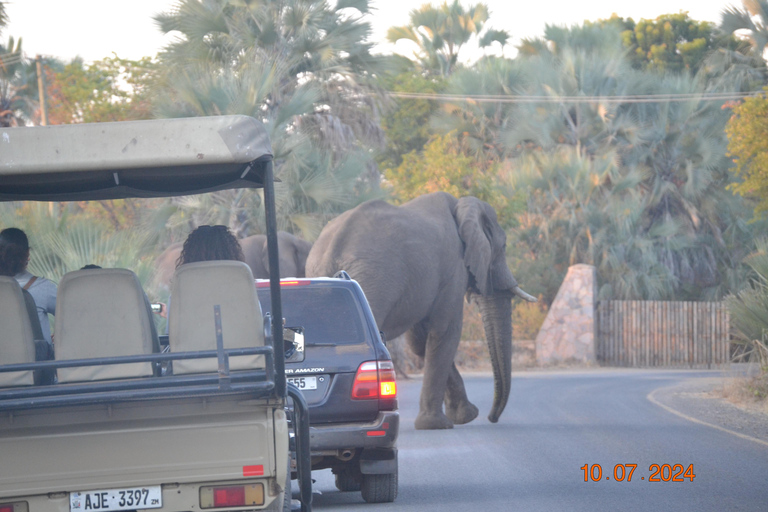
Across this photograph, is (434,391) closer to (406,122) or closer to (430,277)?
(430,277)

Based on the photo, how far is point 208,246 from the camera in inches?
244

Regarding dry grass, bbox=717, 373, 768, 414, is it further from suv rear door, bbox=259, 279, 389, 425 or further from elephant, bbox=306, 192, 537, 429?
suv rear door, bbox=259, 279, 389, 425

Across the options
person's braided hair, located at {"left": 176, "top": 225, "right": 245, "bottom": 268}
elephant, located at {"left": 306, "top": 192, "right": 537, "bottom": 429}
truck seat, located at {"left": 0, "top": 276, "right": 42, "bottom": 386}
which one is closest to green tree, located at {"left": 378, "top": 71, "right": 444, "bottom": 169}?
elephant, located at {"left": 306, "top": 192, "right": 537, "bottom": 429}

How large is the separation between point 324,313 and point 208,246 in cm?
166

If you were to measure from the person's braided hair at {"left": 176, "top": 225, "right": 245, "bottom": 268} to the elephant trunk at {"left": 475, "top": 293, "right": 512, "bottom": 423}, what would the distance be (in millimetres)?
6433

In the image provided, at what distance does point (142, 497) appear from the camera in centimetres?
456

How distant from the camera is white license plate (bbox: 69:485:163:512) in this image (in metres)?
4.54

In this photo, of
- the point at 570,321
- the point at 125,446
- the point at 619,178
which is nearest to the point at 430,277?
the point at 125,446

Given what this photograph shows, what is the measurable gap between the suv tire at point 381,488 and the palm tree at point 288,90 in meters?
11.5

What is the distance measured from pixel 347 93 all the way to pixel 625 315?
9.74 metres

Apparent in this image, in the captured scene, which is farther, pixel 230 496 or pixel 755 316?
pixel 755 316

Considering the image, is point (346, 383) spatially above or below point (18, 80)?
below

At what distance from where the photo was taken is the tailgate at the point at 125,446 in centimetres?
447

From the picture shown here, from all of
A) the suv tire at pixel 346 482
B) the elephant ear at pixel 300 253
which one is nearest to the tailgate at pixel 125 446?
the suv tire at pixel 346 482
